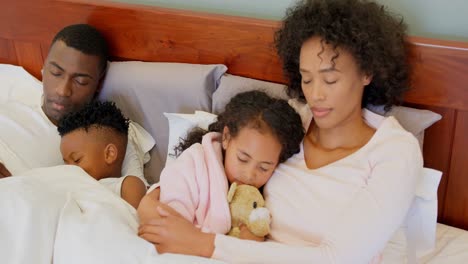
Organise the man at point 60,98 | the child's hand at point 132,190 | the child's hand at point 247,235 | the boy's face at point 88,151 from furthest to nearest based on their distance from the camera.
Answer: the man at point 60,98 → the boy's face at point 88,151 → the child's hand at point 132,190 → the child's hand at point 247,235

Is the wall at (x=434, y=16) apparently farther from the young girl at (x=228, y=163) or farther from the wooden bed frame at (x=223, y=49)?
the young girl at (x=228, y=163)

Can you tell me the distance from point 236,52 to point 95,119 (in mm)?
481

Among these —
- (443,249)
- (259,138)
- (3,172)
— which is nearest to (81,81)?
(3,172)

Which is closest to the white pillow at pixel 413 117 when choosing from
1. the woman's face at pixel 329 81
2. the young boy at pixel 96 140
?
the woman's face at pixel 329 81

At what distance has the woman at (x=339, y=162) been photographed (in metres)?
1.17

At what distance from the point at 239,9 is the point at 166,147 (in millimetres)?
500

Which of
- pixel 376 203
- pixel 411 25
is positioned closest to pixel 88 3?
pixel 411 25

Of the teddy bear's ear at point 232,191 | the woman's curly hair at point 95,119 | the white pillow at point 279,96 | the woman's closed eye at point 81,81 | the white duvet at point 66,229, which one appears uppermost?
the white pillow at point 279,96

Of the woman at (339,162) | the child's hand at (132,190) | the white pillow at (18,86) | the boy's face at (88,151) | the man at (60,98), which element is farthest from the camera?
the white pillow at (18,86)

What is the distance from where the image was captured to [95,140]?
5.38ft

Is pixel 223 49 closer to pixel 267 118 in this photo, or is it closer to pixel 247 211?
pixel 267 118

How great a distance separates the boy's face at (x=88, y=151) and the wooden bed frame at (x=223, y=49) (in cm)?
35

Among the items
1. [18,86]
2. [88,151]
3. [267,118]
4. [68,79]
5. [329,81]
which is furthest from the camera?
[18,86]

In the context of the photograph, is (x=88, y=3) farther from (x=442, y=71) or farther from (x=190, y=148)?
(x=442, y=71)
